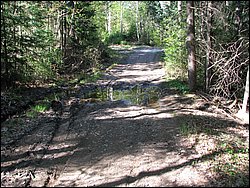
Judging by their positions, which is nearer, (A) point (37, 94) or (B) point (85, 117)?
(B) point (85, 117)

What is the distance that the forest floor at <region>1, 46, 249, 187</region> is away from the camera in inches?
229

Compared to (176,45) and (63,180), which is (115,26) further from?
(63,180)

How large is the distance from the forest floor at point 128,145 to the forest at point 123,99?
3 cm

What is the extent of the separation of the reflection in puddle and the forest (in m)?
0.05

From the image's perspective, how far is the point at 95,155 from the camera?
6.88 metres

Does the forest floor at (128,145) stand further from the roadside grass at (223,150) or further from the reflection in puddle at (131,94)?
the reflection in puddle at (131,94)

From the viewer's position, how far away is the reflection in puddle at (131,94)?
11961 millimetres

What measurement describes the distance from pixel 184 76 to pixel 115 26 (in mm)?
42119

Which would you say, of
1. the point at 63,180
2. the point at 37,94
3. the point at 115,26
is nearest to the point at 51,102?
the point at 37,94

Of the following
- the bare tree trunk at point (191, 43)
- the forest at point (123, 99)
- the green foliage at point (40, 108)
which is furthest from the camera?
the bare tree trunk at point (191, 43)

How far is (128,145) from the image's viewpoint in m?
7.45

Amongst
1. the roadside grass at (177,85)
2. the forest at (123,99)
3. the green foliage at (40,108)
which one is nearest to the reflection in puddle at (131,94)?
the forest at (123,99)

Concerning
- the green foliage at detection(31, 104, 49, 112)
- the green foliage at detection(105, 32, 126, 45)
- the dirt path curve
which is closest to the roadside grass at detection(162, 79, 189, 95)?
the dirt path curve

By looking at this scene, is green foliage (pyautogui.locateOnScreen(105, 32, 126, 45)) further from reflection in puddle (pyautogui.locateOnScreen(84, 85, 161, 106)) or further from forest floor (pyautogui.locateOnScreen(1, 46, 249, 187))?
forest floor (pyautogui.locateOnScreen(1, 46, 249, 187))
